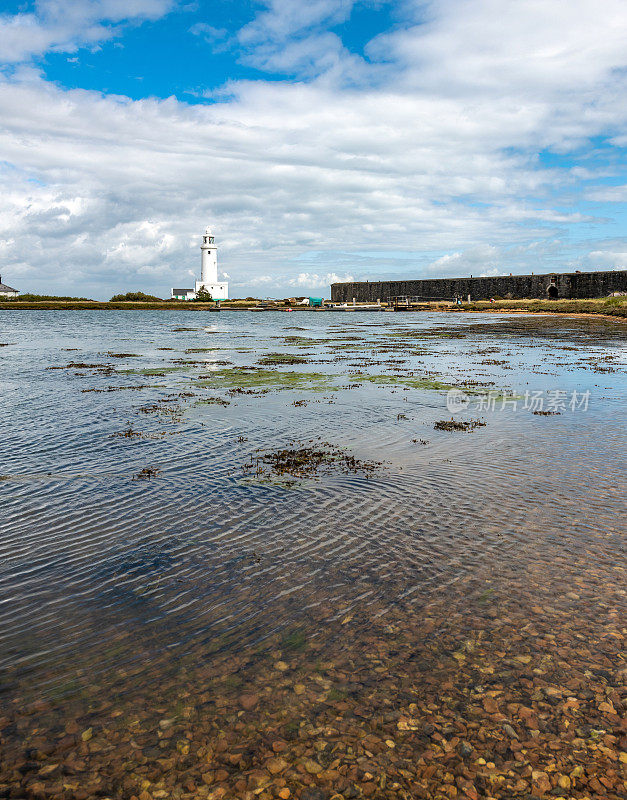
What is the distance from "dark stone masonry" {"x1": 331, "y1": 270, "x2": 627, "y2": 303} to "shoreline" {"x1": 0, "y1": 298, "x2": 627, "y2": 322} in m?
5.41

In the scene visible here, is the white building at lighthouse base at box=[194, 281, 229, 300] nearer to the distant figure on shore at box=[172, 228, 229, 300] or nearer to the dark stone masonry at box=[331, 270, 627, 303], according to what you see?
the distant figure on shore at box=[172, 228, 229, 300]

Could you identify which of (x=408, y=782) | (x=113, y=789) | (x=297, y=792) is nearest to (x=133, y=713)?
(x=113, y=789)

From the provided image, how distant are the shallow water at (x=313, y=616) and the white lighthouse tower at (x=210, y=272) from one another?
14752cm

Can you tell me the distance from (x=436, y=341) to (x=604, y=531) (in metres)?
44.5

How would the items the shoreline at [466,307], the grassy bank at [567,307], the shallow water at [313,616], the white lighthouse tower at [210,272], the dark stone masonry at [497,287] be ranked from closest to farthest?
the shallow water at [313,616] < the grassy bank at [567,307] < the shoreline at [466,307] < the dark stone masonry at [497,287] < the white lighthouse tower at [210,272]

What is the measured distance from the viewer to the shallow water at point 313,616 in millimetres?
4578

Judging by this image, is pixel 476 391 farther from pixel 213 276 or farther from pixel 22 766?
pixel 213 276

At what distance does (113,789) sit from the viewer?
14.2 feet

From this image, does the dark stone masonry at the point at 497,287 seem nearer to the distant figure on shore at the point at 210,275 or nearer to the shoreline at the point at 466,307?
the shoreline at the point at 466,307

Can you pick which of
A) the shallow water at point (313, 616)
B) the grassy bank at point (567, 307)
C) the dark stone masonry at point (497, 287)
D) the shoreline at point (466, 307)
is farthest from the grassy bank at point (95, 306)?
the shallow water at point (313, 616)

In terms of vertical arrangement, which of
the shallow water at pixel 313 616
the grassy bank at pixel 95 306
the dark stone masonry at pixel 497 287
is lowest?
the shallow water at pixel 313 616

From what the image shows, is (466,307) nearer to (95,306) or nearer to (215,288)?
(215,288)

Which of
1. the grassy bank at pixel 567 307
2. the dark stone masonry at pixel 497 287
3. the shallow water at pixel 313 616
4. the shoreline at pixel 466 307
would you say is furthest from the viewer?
the dark stone masonry at pixel 497 287

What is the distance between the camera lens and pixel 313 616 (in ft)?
21.7
